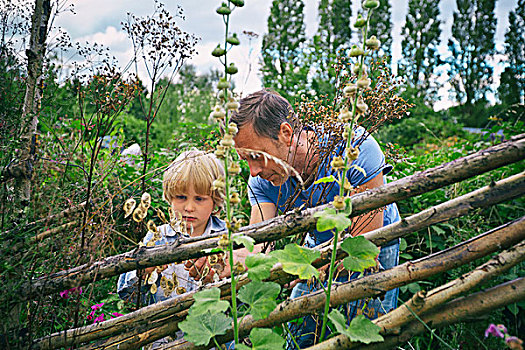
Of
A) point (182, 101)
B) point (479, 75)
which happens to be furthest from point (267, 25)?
point (479, 75)

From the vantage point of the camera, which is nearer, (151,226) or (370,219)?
(151,226)

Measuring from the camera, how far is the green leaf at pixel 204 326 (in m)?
1.10

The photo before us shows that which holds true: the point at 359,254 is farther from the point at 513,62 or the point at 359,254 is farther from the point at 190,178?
the point at 513,62

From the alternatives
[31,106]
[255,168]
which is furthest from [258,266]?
[31,106]

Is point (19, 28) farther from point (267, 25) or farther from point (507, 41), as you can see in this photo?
point (507, 41)

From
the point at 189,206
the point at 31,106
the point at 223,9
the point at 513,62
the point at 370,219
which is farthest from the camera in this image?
the point at 513,62

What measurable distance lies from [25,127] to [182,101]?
8103 millimetres

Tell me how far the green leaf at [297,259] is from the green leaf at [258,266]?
0.03m

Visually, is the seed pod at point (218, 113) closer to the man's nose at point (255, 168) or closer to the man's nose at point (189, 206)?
the man's nose at point (255, 168)

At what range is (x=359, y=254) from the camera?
1.12m

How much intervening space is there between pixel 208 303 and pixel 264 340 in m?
0.19

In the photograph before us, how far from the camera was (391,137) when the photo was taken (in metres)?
9.52

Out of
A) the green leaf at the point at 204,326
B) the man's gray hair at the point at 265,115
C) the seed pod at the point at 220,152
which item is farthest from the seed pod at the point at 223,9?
the man's gray hair at the point at 265,115

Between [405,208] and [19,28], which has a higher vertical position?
[19,28]
